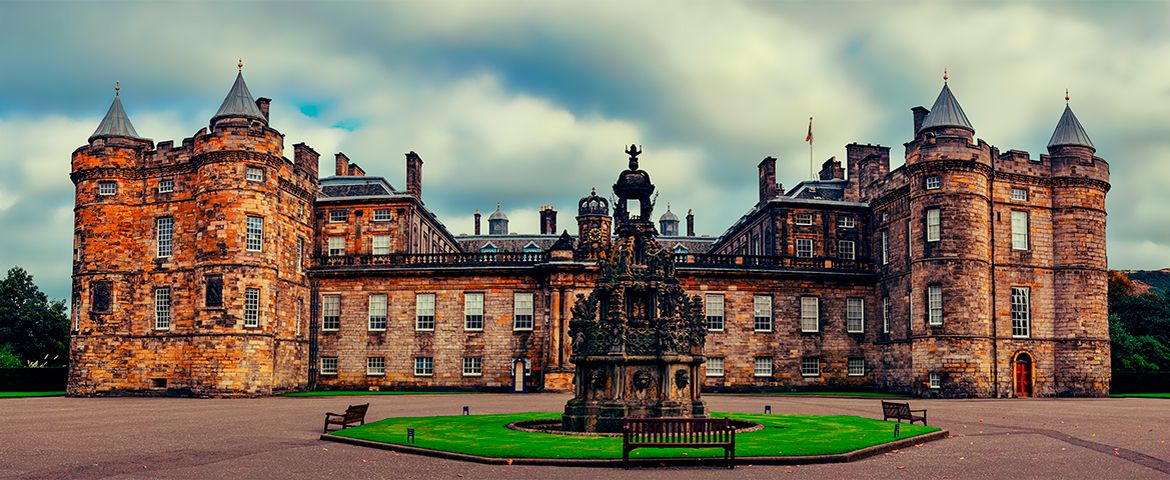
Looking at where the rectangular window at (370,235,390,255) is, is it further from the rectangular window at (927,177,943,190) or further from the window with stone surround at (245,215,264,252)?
the rectangular window at (927,177,943,190)

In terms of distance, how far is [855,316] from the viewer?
49.9m

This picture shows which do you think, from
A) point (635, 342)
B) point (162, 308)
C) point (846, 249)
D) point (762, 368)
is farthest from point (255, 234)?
point (846, 249)

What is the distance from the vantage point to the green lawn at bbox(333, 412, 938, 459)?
55.9 feet

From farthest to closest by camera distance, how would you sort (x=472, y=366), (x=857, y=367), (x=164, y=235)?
(x=857, y=367) < (x=472, y=366) < (x=164, y=235)

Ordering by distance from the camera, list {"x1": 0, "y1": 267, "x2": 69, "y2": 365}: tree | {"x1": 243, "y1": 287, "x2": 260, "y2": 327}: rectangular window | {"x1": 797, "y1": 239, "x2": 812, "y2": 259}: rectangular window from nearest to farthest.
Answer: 1. {"x1": 243, "y1": 287, "x2": 260, "y2": 327}: rectangular window
2. {"x1": 797, "y1": 239, "x2": 812, "y2": 259}: rectangular window
3. {"x1": 0, "y1": 267, "x2": 69, "y2": 365}: tree

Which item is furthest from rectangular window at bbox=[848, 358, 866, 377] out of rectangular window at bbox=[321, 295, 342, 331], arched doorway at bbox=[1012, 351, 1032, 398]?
rectangular window at bbox=[321, 295, 342, 331]

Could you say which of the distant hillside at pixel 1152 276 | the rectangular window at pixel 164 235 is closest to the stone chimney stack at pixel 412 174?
the rectangular window at pixel 164 235

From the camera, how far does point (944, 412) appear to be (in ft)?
99.6

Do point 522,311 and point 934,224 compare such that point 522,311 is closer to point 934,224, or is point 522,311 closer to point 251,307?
point 251,307

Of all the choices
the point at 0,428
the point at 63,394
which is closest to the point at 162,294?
the point at 63,394

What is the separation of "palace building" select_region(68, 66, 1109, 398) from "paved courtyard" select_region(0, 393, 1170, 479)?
13.4 meters

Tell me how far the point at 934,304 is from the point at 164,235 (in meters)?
35.8

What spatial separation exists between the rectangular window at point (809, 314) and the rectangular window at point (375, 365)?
21400 mm

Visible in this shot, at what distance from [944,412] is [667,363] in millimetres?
12901
